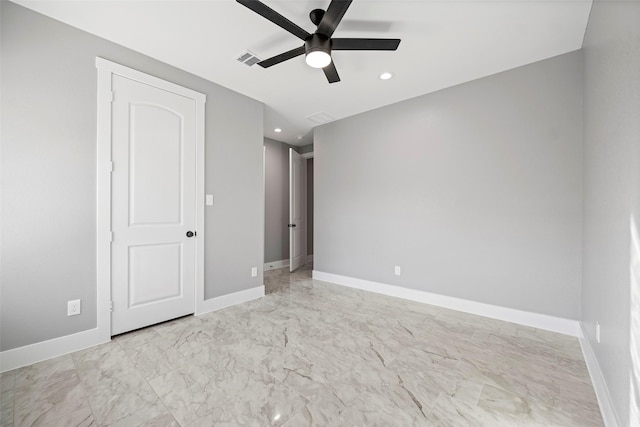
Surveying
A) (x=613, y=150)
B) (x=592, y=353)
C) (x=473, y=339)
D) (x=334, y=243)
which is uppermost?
(x=613, y=150)

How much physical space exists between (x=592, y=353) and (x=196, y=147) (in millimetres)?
4030

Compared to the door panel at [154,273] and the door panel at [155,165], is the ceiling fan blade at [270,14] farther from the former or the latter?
the door panel at [154,273]

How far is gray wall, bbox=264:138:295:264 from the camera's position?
535cm

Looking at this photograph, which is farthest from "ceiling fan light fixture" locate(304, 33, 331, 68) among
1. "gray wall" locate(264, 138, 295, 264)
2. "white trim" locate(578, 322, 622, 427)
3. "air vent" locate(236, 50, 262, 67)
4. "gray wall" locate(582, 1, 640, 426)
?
"gray wall" locate(264, 138, 295, 264)

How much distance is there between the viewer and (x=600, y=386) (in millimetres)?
1610

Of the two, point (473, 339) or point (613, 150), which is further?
point (473, 339)

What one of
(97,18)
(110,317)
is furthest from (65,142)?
(110,317)

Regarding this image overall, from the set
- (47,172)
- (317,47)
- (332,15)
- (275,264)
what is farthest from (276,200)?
(332,15)

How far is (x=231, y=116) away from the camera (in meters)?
3.32

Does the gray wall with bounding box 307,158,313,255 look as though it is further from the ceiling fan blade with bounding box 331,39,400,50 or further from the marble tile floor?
the ceiling fan blade with bounding box 331,39,400,50

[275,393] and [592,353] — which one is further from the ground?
[592,353]

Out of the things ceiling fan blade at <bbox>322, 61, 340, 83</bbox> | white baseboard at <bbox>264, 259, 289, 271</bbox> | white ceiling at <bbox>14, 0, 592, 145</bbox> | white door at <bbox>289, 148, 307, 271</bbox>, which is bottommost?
white baseboard at <bbox>264, 259, 289, 271</bbox>

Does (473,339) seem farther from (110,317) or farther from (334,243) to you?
(110,317)

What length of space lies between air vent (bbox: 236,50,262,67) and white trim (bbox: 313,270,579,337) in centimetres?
325
